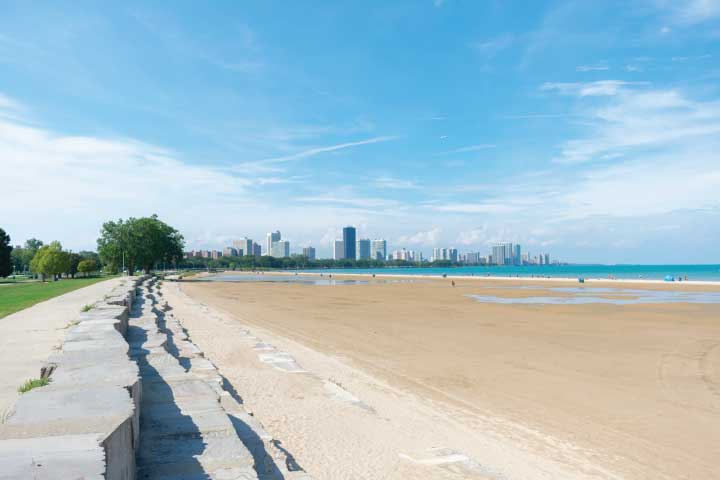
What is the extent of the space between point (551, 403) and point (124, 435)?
7.68 meters

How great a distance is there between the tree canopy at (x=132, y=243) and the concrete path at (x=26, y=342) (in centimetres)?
7174

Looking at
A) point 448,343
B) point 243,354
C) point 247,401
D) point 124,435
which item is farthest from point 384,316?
point 124,435

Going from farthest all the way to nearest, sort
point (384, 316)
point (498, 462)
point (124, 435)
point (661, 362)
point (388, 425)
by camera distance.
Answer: point (384, 316) < point (661, 362) < point (388, 425) < point (498, 462) < point (124, 435)

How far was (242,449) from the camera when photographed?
4.50 m

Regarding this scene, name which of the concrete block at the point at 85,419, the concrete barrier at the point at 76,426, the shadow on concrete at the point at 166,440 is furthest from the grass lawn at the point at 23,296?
the concrete block at the point at 85,419

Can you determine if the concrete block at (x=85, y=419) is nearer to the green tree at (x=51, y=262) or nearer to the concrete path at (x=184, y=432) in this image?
the concrete path at (x=184, y=432)

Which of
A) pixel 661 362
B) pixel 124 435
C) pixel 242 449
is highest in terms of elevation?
pixel 124 435

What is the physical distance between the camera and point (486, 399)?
30.5 ft

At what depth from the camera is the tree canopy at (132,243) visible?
8656 centimetres

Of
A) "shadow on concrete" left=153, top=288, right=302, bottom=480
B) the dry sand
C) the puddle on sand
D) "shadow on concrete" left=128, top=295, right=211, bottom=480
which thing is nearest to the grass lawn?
the dry sand

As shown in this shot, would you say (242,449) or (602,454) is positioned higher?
(242,449)

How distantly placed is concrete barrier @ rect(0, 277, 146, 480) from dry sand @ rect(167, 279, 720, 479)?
7.69 ft

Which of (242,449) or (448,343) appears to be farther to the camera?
(448,343)

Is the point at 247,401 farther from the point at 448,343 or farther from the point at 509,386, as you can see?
the point at 448,343
